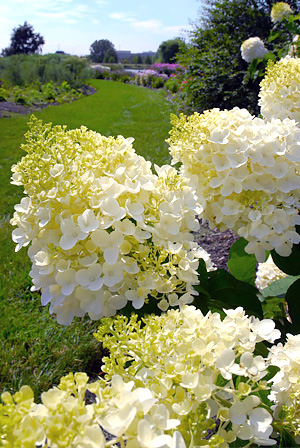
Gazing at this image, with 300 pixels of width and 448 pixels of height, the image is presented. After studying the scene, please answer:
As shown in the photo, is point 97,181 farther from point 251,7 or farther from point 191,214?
point 251,7

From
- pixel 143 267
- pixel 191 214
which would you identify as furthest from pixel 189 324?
pixel 191 214

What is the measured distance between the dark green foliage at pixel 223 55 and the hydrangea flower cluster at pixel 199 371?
6834 mm

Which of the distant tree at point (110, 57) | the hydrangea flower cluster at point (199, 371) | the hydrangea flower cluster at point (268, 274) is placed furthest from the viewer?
the distant tree at point (110, 57)

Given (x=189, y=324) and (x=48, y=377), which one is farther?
(x=48, y=377)

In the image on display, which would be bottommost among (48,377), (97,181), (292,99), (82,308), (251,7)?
(48,377)

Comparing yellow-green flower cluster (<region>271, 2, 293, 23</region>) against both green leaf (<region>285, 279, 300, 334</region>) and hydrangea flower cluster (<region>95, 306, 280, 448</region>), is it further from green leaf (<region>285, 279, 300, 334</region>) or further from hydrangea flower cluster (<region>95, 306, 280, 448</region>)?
hydrangea flower cluster (<region>95, 306, 280, 448</region>)

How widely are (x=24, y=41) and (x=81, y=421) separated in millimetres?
38065

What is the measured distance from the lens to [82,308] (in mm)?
874

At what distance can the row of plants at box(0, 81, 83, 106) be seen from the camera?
35.5 ft

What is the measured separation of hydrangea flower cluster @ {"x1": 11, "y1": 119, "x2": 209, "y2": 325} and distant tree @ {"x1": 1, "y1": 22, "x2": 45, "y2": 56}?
115ft

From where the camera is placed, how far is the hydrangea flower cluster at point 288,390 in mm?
636

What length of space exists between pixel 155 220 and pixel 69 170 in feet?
0.71

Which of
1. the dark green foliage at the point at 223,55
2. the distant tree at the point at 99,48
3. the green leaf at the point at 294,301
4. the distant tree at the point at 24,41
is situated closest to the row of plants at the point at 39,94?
the dark green foliage at the point at 223,55

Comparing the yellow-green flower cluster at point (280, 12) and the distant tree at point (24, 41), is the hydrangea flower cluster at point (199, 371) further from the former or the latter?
the distant tree at point (24, 41)
